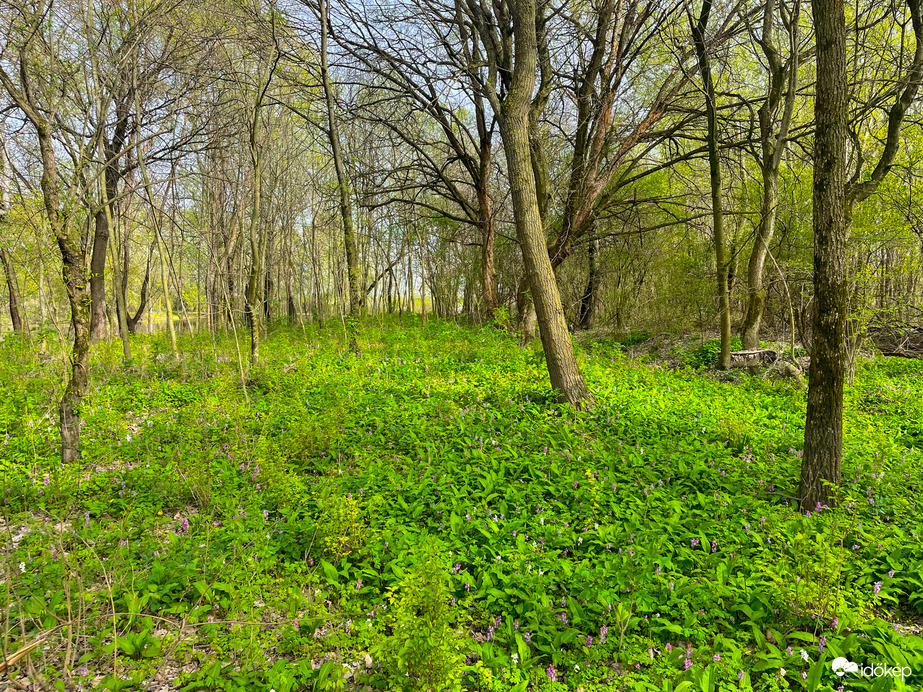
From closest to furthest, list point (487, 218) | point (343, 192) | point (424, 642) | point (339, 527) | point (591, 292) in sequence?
point (424, 642)
point (339, 527)
point (343, 192)
point (487, 218)
point (591, 292)

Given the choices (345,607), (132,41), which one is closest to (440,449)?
(345,607)

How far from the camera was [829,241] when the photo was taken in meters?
3.21

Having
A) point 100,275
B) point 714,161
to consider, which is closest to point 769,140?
point 714,161

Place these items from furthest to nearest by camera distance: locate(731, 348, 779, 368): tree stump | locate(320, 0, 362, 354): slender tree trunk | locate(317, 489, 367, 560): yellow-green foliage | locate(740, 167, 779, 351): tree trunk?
1. locate(320, 0, 362, 354): slender tree trunk
2. locate(731, 348, 779, 368): tree stump
3. locate(740, 167, 779, 351): tree trunk
4. locate(317, 489, 367, 560): yellow-green foliage

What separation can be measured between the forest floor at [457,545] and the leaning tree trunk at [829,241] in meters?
0.51

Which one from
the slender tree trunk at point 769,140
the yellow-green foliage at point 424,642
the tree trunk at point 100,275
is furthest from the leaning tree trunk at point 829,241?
the tree trunk at point 100,275

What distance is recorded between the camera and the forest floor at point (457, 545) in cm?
221

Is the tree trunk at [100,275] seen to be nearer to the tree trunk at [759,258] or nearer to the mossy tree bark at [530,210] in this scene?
the mossy tree bark at [530,210]

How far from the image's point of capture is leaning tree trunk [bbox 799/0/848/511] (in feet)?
10.3

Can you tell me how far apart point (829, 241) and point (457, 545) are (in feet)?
11.1

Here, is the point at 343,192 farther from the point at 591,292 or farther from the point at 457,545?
the point at 591,292

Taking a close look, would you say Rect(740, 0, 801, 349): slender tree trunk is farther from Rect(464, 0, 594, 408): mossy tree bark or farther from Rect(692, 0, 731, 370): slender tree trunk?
Rect(464, 0, 594, 408): mossy tree bark

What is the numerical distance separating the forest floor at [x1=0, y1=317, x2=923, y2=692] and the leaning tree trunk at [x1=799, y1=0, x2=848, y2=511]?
0.51 metres

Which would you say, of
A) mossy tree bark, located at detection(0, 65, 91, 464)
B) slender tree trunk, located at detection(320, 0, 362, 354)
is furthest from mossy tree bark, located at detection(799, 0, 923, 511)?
slender tree trunk, located at detection(320, 0, 362, 354)
